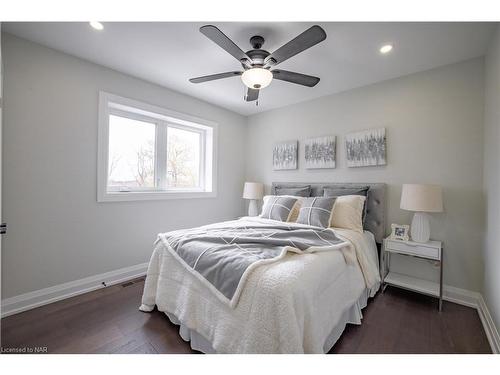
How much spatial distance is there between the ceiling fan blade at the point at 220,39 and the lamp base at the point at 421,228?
226 centimetres

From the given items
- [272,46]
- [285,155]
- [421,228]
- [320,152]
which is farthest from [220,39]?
[421,228]

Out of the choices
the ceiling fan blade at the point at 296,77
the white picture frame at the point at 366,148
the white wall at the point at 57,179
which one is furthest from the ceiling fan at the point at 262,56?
the white wall at the point at 57,179

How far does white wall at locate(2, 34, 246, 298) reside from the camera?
1.96m

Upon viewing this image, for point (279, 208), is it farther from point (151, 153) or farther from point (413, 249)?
point (151, 153)

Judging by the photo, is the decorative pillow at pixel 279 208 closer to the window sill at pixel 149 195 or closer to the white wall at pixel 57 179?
the window sill at pixel 149 195

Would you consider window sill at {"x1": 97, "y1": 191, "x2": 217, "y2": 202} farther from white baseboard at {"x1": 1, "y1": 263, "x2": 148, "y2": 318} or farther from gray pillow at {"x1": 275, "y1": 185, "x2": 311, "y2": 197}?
gray pillow at {"x1": 275, "y1": 185, "x2": 311, "y2": 197}

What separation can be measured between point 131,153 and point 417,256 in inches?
139

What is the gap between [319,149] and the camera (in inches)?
127

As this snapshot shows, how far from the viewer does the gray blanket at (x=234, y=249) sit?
1.37m

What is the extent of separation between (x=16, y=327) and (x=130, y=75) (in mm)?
2663

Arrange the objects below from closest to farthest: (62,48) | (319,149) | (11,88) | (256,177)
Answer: (11,88), (62,48), (319,149), (256,177)

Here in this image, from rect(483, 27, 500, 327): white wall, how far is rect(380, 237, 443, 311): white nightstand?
0.32 metres
